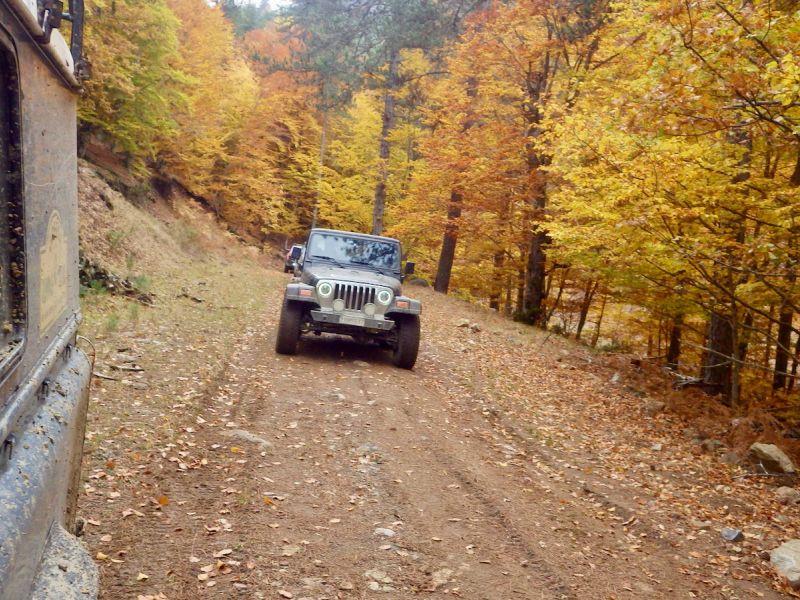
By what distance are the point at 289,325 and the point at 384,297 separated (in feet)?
4.61

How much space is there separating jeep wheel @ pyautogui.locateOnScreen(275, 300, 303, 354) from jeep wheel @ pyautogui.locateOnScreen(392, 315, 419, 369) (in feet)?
4.74

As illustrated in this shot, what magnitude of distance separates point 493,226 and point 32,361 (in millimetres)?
15369

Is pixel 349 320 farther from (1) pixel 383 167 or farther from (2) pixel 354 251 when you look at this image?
(1) pixel 383 167

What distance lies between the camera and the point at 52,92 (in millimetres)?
2205

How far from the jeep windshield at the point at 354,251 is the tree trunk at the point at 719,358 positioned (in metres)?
5.36

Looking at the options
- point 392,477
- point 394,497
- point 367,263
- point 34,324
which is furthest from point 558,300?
point 34,324

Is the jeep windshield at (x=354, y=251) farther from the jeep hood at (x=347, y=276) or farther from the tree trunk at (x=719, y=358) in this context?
the tree trunk at (x=719, y=358)

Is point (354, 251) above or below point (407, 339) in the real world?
above

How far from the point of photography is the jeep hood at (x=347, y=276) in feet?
28.8

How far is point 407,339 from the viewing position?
8805mm

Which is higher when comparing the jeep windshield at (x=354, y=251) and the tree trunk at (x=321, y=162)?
the tree trunk at (x=321, y=162)

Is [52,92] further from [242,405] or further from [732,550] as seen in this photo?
[732,550]

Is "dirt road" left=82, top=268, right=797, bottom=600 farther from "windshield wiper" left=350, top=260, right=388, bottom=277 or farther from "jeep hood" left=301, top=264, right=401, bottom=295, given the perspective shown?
"windshield wiper" left=350, top=260, right=388, bottom=277

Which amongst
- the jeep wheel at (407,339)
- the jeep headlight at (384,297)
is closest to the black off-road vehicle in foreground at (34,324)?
the jeep headlight at (384,297)
